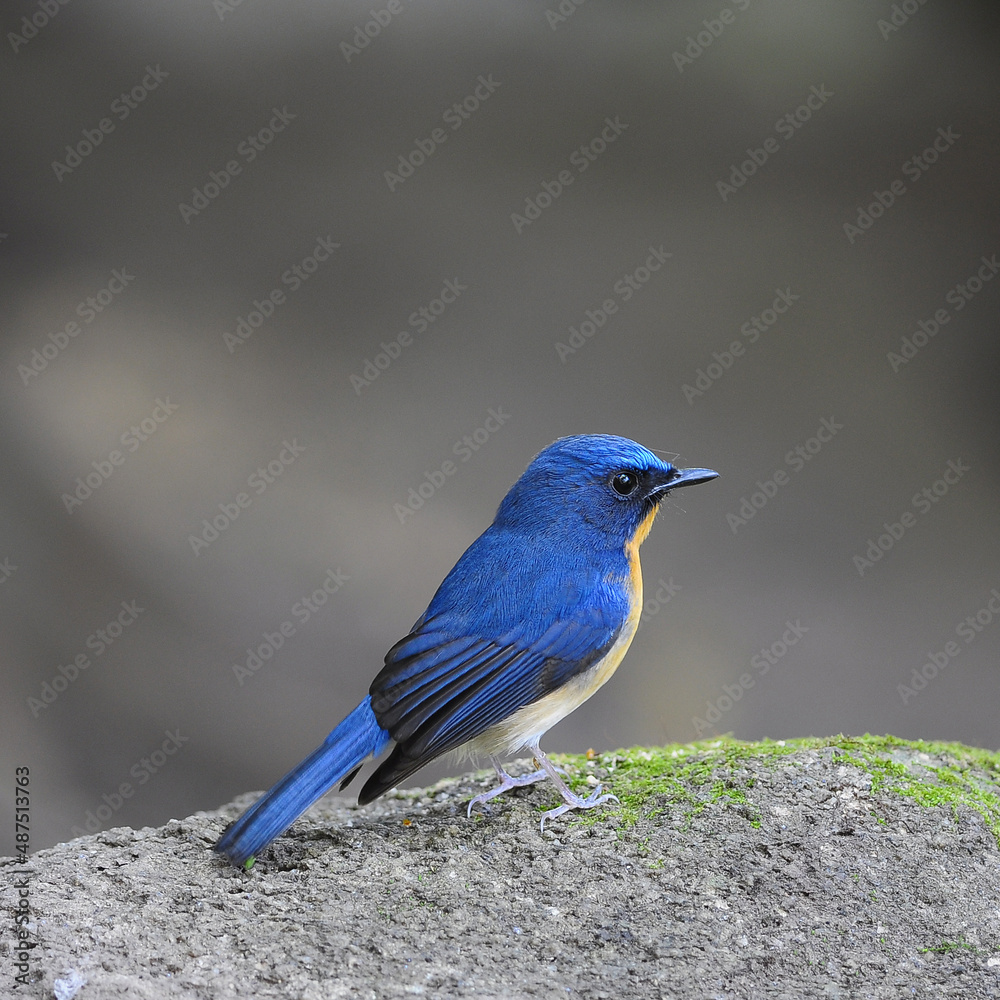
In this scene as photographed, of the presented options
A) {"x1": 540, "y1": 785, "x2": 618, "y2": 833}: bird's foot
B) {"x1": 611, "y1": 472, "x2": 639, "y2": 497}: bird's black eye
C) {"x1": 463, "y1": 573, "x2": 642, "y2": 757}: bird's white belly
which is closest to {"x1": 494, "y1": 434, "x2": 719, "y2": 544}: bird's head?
{"x1": 611, "y1": 472, "x2": 639, "y2": 497}: bird's black eye

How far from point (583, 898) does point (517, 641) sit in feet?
3.13

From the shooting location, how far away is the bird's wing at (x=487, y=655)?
3.60 m

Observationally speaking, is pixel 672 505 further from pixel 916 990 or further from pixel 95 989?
pixel 95 989

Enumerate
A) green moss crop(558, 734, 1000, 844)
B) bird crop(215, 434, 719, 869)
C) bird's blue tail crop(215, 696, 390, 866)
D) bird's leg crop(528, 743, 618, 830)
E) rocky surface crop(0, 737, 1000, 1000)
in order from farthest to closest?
bird's leg crop(528, 743, 618, 830), green moss crop(558, 734, 1000, 844), bird crop(215, 434, 719, 869), bird's blue tail crop(215, 696, 390, 866), rocky surface crop(0, 737, 1000, 1000)

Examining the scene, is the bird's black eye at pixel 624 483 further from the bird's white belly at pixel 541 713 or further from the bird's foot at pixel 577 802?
the bird's foot at pixel 577 802

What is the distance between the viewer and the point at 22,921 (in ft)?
9.96

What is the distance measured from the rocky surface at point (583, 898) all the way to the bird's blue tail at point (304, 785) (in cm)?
14

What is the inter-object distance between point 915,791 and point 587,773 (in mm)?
1376

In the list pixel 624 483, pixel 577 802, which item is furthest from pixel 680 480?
pixel 577 802

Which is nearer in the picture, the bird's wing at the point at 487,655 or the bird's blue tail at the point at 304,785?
the bird's blue tail at the point at 304,785

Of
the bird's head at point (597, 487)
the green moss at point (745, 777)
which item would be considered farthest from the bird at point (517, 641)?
the green moss at point (745, 777)

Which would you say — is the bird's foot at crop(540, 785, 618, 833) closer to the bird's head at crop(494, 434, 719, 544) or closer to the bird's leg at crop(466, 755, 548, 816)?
the bird's leg at crop(466, 755, 548, 816)

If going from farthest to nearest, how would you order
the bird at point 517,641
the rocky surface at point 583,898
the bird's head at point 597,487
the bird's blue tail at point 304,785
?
the bird's head at point 597,487 → the bird at point 517,641 → the bird's blue tail at point 304,785 → the rocky surface at point 583,898

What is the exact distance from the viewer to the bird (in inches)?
140
